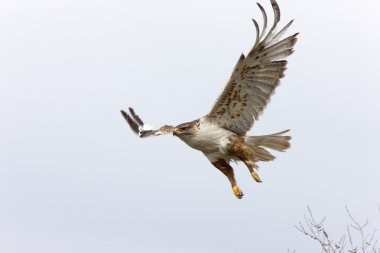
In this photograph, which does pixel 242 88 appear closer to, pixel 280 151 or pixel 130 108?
pixel 280 151

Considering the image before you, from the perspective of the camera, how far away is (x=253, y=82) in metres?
11.9

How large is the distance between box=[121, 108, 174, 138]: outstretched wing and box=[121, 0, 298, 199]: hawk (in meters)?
0.04

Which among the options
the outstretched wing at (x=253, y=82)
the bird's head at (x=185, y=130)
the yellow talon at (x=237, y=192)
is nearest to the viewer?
the outstretched wing at (x=253, y=82)

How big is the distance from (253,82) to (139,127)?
11.8 ft

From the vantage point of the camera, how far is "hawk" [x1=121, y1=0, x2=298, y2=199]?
11555 millimetres

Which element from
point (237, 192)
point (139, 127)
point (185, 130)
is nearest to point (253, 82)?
point (185, 130)

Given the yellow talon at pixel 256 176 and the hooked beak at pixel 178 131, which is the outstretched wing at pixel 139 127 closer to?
the hooked beak at pixel 178 131

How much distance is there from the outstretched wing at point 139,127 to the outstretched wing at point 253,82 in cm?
91

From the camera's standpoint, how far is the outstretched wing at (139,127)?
12.7 metres

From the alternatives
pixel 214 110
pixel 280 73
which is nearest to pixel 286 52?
pixel 280 73

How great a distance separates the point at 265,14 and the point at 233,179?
3.09 meters

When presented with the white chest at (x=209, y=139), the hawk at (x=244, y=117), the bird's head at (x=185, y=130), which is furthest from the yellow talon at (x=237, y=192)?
the bird's head at (x=185, y=130)

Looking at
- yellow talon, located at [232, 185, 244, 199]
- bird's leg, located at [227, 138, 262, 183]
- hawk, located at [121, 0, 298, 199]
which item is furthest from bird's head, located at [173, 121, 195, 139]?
yellow talon, located at [232, 185, 244, 199]

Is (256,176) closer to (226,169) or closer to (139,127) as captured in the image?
(226,169)
